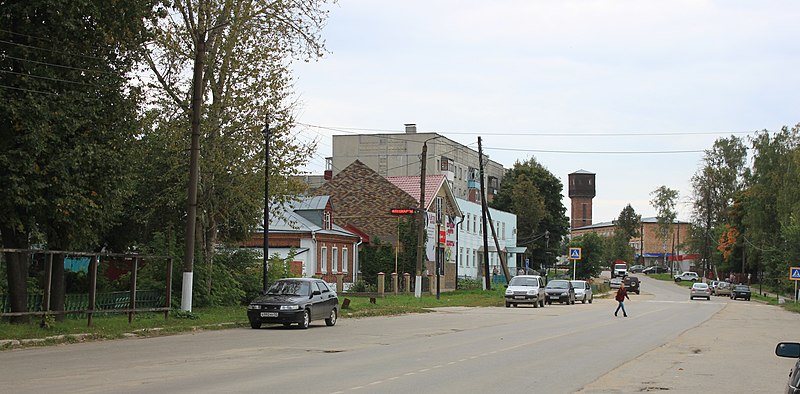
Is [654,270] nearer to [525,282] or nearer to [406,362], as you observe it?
[525,282]

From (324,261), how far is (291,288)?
28.0 metres

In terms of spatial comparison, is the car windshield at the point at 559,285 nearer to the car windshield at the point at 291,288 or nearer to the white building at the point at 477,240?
the white building at the point at 477,240

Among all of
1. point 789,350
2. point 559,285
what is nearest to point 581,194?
point 559,285

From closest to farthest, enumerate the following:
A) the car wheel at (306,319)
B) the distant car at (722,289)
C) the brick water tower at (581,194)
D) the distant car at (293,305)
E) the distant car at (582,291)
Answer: the distant car at (293,305)
the car wheel at (306,319)
the distant car at (582,291)
the distant car at (722,289)
the brick water tower at (581,194)

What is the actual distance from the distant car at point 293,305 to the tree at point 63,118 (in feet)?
17.2

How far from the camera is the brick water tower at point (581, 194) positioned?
14888cm

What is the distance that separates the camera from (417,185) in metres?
71.9

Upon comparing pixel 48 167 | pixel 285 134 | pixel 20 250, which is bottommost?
pixel 20 250

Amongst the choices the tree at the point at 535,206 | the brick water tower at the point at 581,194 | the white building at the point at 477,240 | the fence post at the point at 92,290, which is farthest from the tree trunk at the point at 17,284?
the brick water tower at the point at 581,194

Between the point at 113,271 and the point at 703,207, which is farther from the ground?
the point at 703,207

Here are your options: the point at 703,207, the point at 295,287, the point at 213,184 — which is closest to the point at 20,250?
the point at 295,287

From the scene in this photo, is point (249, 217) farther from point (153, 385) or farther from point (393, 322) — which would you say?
point (153, 385)

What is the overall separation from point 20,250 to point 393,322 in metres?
14.0

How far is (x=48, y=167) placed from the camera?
2167 cm
